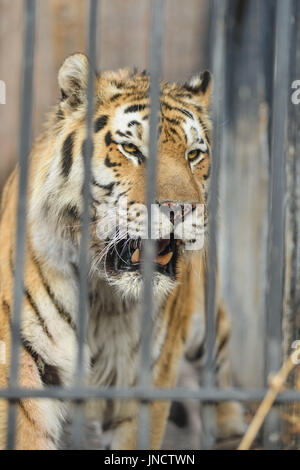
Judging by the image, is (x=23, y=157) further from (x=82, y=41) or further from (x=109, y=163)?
(x=82, y=41)

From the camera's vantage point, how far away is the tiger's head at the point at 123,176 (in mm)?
2545

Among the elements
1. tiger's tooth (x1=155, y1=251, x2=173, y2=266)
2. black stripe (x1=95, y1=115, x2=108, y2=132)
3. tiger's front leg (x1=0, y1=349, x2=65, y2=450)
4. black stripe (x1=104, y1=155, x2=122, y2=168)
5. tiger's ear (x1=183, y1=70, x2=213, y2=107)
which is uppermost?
tiger's ear (x1=183, y1=70, x2=213, y2=107)

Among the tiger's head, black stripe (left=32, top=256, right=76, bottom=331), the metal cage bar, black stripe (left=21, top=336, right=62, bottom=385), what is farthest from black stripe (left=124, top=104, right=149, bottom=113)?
the metal cage bar

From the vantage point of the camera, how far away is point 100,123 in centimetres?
275

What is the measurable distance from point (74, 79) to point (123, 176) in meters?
0.40

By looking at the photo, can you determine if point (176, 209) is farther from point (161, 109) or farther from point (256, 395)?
point (256, 395)

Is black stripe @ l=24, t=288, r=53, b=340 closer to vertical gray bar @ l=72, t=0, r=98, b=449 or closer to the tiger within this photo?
the tiger

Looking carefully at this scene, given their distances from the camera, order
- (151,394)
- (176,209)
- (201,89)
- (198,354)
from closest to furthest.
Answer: (151,394)
(176,209)
(201,89)
(198,354)

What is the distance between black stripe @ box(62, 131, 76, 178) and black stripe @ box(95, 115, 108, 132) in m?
0.09

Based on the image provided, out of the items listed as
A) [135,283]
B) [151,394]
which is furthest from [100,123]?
[151,394]

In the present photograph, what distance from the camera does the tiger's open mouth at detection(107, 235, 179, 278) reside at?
102 inches

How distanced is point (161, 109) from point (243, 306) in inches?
74.7

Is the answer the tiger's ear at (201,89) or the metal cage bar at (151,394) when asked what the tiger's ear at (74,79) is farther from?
the metal cage bar at (151,394)

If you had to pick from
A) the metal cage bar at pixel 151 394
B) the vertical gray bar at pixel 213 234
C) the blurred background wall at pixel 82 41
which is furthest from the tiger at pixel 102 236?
the blurred background wall at pixel 82 41
